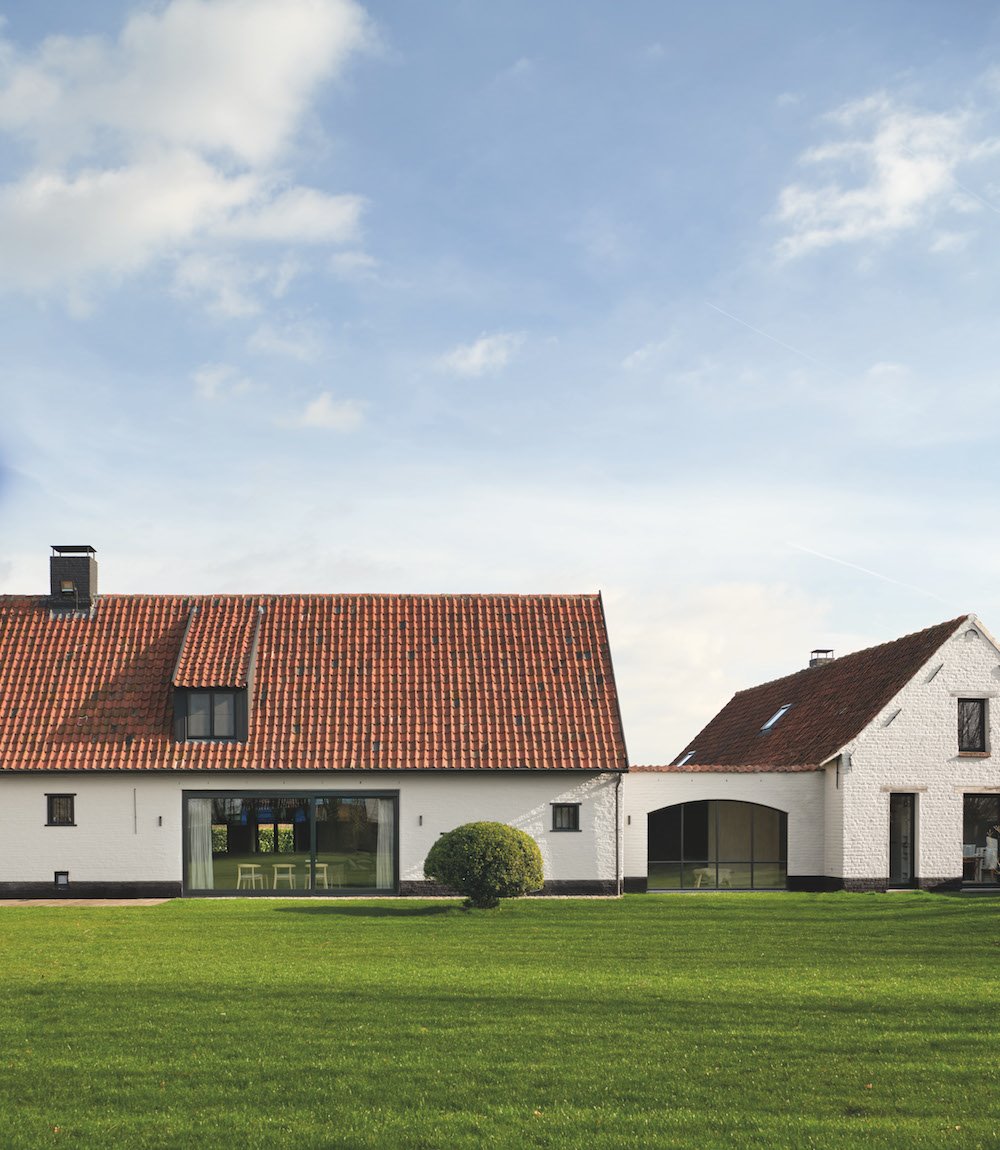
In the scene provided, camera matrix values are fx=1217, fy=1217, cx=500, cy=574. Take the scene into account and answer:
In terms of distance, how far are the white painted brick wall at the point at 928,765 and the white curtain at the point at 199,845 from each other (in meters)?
15.5

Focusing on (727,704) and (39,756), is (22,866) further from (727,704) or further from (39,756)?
(727,704)

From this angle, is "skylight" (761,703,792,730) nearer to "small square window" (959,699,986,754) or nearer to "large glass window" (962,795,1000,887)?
"small square window" (959,699,986,754)

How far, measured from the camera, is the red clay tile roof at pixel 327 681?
29312 millimetres

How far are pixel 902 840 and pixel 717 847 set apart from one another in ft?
15.5

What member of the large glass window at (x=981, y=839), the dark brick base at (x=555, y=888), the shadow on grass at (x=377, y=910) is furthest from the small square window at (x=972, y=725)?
the shadow on grass at (x=377, y=910)

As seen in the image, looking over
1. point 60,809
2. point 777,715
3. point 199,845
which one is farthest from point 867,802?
point 60,809

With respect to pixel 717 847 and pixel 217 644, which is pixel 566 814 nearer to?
pixel 717 847

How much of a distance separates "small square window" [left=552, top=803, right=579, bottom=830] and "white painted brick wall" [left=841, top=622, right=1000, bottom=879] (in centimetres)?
673

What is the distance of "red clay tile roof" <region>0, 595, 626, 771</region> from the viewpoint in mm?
29312

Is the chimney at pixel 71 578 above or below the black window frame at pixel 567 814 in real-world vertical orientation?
above

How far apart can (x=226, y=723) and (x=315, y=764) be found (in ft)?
8.66

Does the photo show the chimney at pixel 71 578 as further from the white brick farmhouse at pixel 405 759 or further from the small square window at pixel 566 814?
the small square window at pixel 566 814

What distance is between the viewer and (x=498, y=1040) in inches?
497

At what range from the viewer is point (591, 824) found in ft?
96.7
